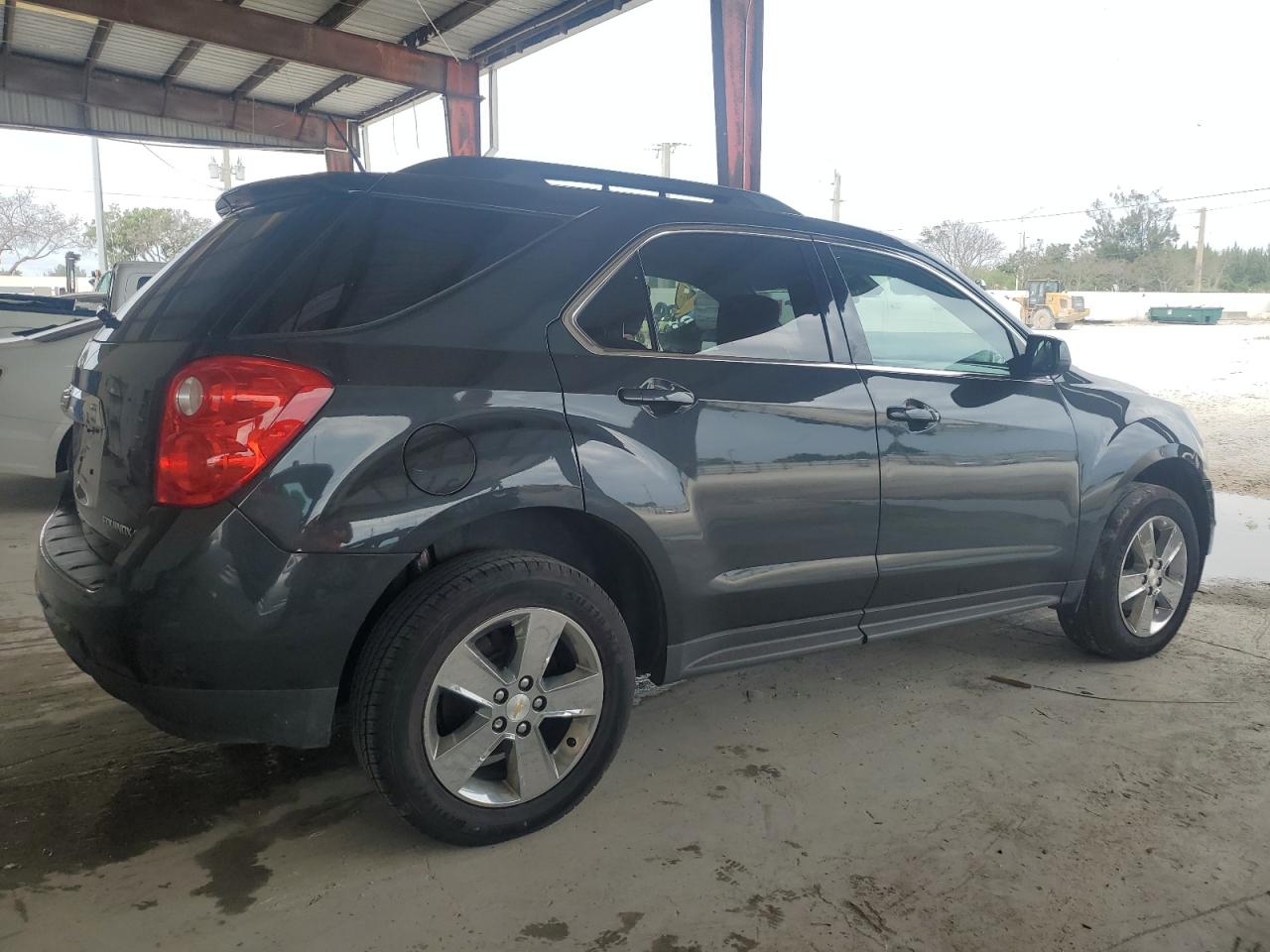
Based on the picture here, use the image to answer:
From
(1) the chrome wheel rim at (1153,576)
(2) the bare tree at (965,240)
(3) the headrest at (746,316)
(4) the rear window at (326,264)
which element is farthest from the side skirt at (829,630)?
(2) the bare tree at (965,240)

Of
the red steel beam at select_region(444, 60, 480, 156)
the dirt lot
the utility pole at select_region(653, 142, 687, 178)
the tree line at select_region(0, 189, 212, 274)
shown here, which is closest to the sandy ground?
the dirt lot

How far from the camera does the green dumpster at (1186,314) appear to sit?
126 ft

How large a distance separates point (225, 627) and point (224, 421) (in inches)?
17.5

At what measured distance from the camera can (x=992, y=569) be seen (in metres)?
3.41

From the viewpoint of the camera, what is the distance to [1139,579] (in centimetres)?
388

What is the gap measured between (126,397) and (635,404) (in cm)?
124

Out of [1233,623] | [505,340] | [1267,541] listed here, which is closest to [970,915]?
[505,340]

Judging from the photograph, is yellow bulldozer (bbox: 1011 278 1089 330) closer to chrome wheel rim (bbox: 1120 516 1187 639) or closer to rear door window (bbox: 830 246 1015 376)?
chrome wheel rim (bbox: 1120 516 1187 639)

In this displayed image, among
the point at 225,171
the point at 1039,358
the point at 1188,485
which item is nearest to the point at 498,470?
the point at 1039,358

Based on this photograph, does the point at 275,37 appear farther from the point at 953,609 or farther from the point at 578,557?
the point at 953,609

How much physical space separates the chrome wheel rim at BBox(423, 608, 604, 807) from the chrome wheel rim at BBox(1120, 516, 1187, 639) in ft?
7.93

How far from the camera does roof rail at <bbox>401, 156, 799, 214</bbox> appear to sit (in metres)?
2.72

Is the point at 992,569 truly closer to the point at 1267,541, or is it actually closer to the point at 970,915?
the point at 970,915

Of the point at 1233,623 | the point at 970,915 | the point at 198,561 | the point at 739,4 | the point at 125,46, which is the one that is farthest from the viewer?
the point at 125,46
